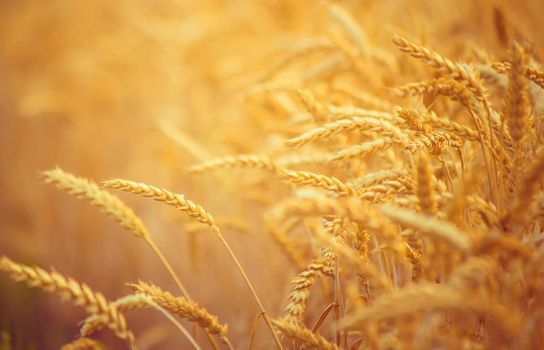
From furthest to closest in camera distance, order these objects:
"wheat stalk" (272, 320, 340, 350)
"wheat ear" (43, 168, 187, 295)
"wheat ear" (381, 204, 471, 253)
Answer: "wheat ear" (43, 168, 187, 295), "wheat stalk" (272, 320, 340, 350), "wheat ear" (381, 204, 471, 253)

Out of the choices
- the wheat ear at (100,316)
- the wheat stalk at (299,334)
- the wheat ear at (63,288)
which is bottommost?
the wheat stalk at (299,334)

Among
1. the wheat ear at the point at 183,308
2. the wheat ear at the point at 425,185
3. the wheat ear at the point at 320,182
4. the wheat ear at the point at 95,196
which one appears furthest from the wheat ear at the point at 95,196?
the wheat ear at the point at 425,185

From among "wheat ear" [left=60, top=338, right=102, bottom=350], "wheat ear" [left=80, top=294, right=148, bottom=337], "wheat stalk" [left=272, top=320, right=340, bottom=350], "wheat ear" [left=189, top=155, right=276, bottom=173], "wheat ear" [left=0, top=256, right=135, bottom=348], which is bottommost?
"wheat stalk" [left=272, top=320, right=340, bottom=350]

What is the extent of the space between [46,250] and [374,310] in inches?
113

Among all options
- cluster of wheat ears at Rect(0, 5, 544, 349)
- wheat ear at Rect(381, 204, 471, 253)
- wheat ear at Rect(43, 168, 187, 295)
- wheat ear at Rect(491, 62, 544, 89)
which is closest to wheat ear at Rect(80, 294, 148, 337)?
cluster of wheat ears at Rect(0, 5, 544, 349)

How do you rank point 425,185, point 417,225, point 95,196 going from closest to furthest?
point 417,225 → point 425,185 → point 95,196

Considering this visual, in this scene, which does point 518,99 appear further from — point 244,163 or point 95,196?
point 95,196

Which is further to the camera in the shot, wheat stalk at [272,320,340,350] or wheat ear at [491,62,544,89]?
wheat ear at [491,62,544,89]

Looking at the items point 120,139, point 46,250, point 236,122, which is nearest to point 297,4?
point 236,122

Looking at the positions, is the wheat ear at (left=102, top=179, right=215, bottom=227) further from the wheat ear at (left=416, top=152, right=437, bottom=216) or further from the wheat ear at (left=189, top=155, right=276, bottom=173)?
the wheat ear at (left=416, top=152, right=437, bottom=216)

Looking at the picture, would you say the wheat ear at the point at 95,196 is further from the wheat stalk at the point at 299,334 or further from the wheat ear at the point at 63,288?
the wheat stalk at the point at 299,334

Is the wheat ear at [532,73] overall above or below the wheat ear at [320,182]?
above

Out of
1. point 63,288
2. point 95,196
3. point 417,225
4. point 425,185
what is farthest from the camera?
point 95,196

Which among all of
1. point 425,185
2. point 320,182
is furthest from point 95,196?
point 425,185
